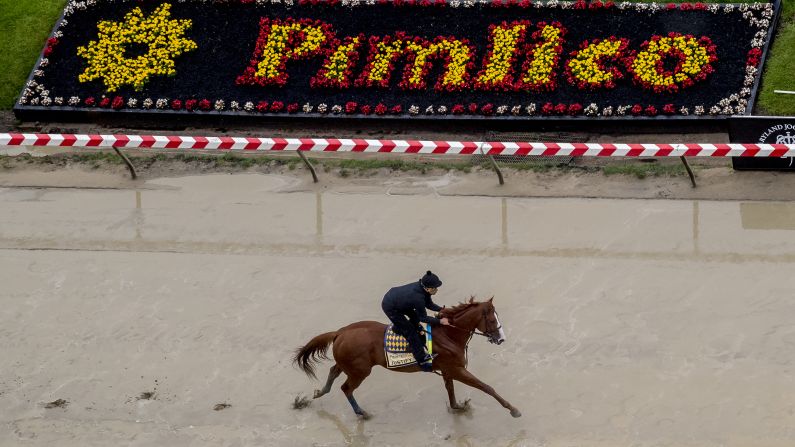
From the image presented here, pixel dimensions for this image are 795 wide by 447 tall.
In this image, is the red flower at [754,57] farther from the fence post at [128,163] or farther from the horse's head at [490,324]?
the fence post at [128,163]

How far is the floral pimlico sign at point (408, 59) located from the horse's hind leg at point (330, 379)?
712cm

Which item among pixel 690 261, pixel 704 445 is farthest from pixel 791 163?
pixel 704 445

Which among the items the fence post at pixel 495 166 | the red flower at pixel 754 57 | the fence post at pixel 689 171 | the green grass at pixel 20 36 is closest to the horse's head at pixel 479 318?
Result: the fence post at pixel 495 166

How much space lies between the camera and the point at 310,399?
53.8 ft

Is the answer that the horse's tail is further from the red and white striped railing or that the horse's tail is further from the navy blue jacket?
the red and white striped railing

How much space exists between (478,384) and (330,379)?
2.02 m

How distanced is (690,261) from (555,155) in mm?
3342

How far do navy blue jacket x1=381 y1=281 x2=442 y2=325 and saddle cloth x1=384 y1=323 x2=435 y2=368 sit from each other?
321mm

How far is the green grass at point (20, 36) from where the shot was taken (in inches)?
934

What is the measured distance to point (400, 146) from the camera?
66.3 ft

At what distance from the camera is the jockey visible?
1485 cm

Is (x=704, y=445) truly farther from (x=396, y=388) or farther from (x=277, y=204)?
(x=277, y=204)

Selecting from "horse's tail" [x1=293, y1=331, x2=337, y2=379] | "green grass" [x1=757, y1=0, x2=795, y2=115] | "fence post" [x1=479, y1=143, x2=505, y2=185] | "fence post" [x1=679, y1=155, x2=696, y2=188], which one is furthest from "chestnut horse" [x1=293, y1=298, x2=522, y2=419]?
"green grass" [x1=757, y1=0, x2=795, y2=115]

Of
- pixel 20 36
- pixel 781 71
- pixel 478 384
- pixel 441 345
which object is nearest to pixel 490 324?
pixel 441 345
